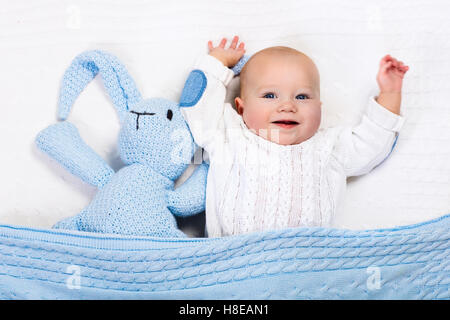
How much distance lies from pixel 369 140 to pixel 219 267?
0.45 m

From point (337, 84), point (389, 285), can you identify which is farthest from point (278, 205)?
point (337, 84)

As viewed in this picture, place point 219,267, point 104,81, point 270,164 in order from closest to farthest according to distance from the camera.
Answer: point 219,267 → point 270,164 → point 104,81

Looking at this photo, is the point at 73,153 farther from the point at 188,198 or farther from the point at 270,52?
the point at 270,52

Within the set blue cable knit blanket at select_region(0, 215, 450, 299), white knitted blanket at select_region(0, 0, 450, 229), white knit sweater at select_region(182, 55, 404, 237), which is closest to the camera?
blue cable knit blanket at select_region(0, 215, 450, 299)

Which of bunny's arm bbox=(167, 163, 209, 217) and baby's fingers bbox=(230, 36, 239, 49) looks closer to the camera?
bunny's arm bbox=(167, 163, 209, 217)

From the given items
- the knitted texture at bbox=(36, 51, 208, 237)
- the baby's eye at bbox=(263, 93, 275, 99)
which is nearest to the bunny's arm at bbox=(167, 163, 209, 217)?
the knitted texture at bbox=(36, 51, 208, 237)

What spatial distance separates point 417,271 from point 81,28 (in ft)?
3.14

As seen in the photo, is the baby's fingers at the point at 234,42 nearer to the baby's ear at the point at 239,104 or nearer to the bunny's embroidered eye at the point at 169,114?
the baby's ear at the point at 239,104

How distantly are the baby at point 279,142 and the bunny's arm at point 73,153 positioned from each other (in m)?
0.23

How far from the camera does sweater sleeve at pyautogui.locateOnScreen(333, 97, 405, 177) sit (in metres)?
1.16

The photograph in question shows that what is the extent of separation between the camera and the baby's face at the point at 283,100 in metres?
1.14

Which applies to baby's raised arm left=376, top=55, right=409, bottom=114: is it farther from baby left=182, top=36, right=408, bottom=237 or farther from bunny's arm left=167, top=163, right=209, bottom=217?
bunny's arm left=167, top=163, right=209, bottom=217

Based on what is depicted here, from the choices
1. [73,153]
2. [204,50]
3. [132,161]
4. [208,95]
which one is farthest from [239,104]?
[73,153]

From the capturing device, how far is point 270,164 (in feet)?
3.69
